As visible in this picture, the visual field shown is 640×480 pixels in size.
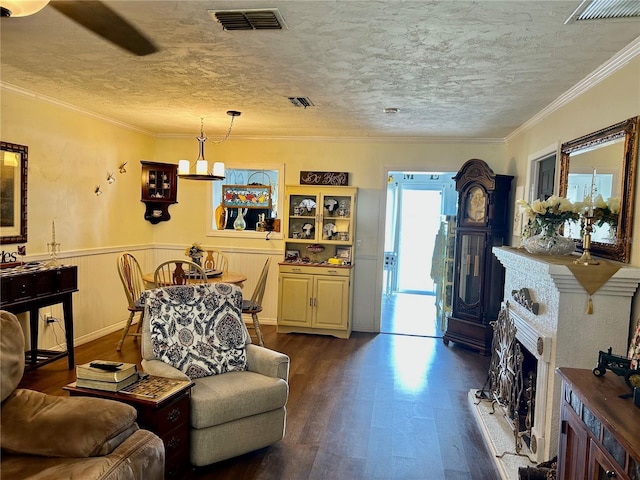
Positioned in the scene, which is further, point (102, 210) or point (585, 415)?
point (102, 210)

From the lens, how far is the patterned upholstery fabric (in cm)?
275

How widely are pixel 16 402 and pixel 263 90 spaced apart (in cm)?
268

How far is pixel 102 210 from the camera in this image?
5.05 meters

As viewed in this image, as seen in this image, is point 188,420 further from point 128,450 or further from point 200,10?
point 200,10

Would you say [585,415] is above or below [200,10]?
below

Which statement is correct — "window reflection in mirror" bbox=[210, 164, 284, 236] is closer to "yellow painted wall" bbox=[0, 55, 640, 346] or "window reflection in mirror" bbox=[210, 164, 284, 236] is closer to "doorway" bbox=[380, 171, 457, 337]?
"yellow painted wall" bbox=[0, 55, 640, 346]

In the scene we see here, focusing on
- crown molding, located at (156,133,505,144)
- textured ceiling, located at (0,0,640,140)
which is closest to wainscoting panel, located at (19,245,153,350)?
textured ceiling, located at (0,0,640,140)

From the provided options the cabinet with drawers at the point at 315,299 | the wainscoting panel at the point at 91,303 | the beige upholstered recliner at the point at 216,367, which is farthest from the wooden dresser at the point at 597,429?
the wainscoting panel at the point at 91,303

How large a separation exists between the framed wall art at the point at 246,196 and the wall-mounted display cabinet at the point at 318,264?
0.49 metres

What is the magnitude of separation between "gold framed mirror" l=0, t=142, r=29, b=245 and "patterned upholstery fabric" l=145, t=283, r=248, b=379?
1.82 meters

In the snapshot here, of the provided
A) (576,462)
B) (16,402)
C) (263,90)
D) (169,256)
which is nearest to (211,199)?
(169,256)

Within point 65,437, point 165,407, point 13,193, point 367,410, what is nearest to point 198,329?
point 165,407

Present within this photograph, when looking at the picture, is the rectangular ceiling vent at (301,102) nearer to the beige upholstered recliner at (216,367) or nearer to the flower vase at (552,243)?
the beige upholstered recliner at (216,367)

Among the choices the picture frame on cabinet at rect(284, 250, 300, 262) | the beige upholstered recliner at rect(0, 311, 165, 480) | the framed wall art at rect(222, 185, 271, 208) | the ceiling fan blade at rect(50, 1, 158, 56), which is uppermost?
the ceiling fan blade at rect(50, 1, 158, 56)
